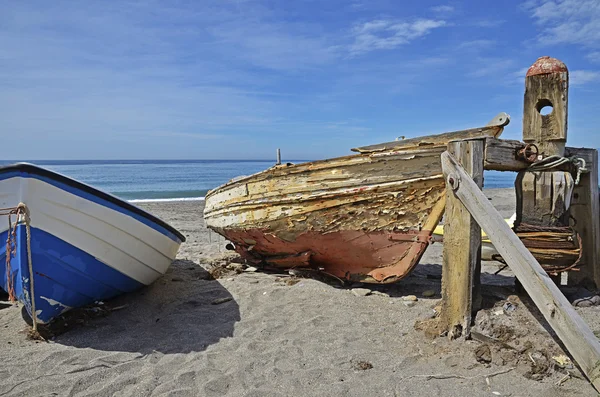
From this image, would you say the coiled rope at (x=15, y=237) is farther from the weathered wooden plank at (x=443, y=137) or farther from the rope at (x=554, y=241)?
the rope at (x=554, y=241)

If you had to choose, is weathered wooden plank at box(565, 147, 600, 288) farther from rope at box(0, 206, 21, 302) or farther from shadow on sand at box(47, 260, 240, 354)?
rope at box(0, 206, 21, 302)

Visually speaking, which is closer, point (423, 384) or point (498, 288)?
point (423, 384)

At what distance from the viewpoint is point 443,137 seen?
4.43 meters

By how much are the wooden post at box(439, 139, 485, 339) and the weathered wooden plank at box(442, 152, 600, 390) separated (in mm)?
91

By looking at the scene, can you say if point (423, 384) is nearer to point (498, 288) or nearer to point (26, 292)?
point (498, 288)

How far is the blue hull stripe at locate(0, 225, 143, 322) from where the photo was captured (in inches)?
156

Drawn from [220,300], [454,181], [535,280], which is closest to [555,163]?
[454,181]

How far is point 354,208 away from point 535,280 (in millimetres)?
2215

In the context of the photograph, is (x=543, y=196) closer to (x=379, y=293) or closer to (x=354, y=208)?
(x=354, y=208)

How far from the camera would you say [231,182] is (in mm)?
6215

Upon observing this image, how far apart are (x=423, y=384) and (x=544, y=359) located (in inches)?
34.0

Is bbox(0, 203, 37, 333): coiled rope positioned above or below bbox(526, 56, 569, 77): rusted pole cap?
below

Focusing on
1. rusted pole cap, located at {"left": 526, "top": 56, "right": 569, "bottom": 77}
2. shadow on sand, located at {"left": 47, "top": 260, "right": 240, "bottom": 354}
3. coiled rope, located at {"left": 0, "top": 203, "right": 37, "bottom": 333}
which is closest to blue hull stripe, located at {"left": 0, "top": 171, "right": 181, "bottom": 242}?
coiled rope, located at {"left": 0, "top": 203, "right": 37, "bottom": 333}

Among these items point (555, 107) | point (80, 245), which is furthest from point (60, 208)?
point (555, 107)
